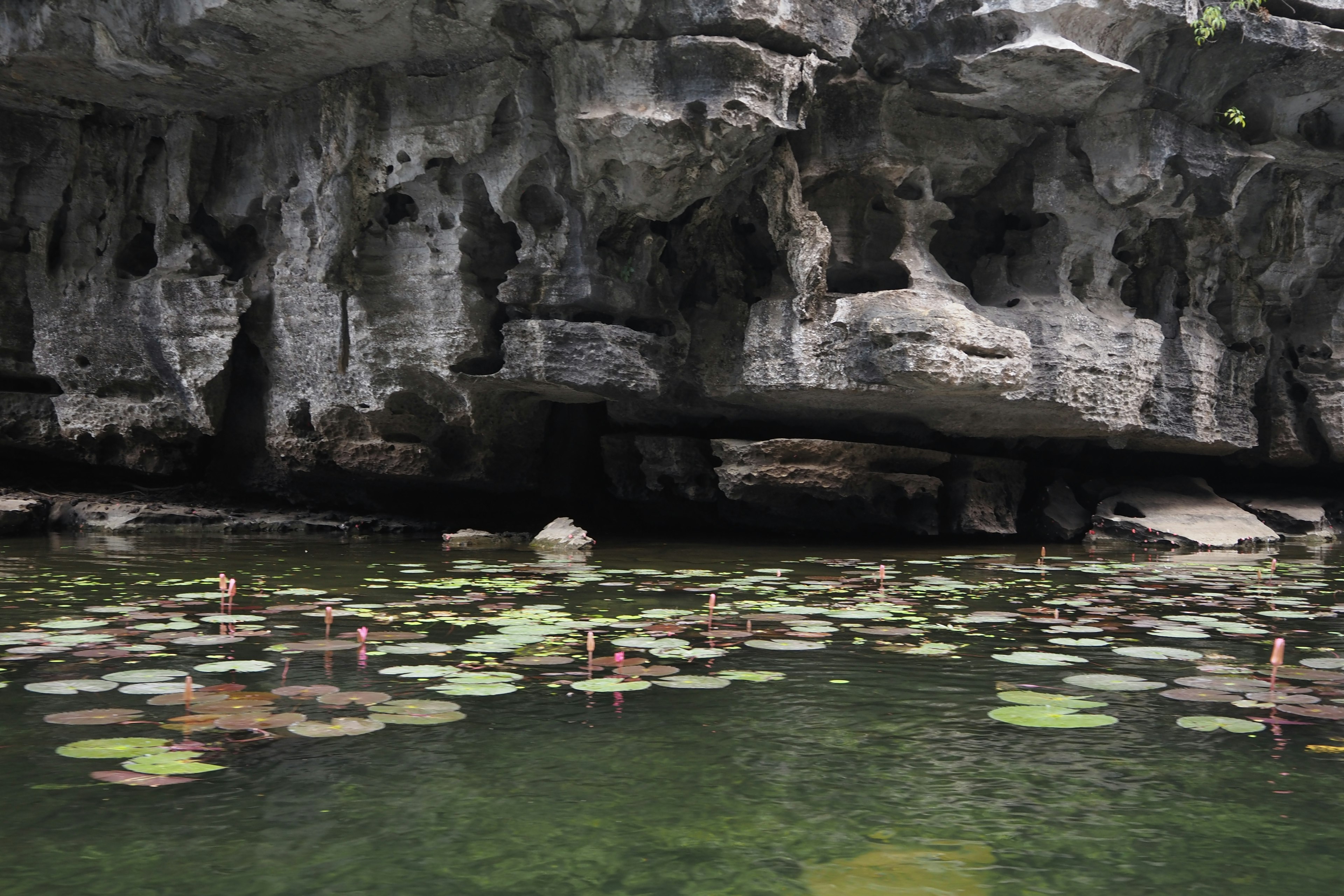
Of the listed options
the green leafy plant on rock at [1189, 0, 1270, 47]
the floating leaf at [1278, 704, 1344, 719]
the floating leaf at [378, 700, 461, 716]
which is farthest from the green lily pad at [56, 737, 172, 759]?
the green leafy plant on rock at [1189, 0, 1270, 47]

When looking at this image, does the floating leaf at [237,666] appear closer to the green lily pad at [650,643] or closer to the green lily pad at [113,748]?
the green lily pad at [113,748]

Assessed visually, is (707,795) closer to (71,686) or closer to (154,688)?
(154,688)

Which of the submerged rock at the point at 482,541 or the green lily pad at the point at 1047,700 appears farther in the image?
the submerged rock at the point at 482,541

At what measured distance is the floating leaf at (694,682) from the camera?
311 cm

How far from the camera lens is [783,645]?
3.82 meters

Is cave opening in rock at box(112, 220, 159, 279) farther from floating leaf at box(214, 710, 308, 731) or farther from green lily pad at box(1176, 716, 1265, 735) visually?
green lily pad at box(1176, 716, 1265, 735)

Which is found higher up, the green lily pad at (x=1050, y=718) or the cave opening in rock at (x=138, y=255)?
the cave opening in rock at (x=138, y=255)

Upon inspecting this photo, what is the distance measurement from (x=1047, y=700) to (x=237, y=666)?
7.68 ft

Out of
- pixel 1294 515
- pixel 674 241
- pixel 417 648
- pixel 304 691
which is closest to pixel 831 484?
pixel 674 241

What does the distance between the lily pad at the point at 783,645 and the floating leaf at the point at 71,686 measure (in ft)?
6.63

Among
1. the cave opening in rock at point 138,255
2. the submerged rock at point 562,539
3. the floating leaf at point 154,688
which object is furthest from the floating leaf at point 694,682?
the cave opening in rock at point 138,255

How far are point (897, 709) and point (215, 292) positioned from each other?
9679 millimetres

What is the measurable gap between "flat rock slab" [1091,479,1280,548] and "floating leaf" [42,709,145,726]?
32.7 ft

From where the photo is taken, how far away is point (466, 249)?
1000 centimetres
